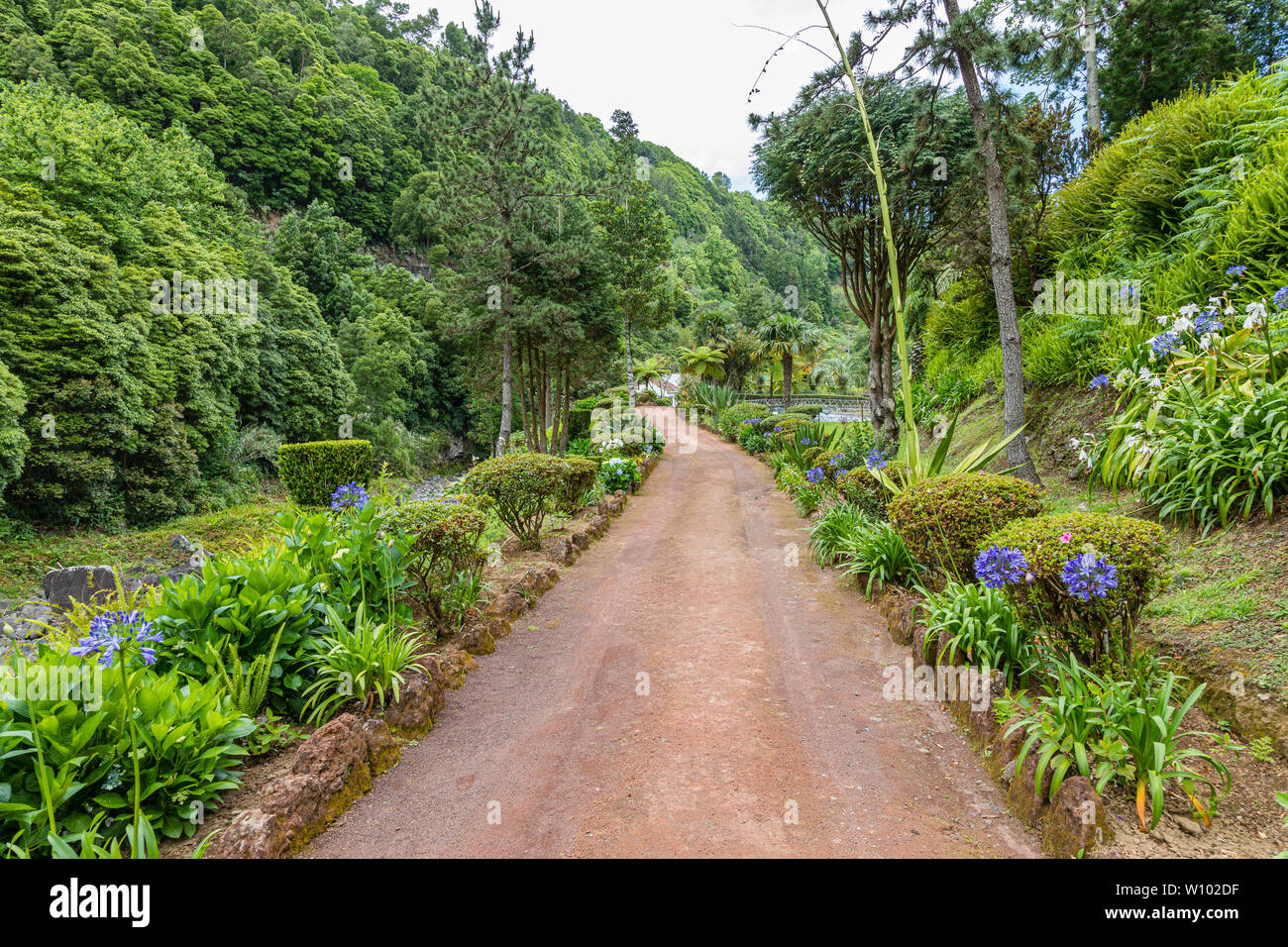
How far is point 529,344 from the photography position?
15.1 meters

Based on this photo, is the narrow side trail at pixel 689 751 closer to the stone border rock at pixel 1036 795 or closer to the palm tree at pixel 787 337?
the stone border rock at pixel 1036 795

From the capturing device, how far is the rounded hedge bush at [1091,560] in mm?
2797

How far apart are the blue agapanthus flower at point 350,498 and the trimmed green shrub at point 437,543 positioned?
20cm

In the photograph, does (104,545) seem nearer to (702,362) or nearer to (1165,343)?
(1165,343)

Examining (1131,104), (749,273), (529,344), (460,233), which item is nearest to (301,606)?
(529,344)

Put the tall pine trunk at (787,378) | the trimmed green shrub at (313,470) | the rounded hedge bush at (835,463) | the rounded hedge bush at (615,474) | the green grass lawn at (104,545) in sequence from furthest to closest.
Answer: the tall pine trunk at (787,378), the trimmed green shrub at (313,470), the green grass lawn at (104,545), the rounded hedge bush at (615,474), the rounded hedge bush at (835,463)

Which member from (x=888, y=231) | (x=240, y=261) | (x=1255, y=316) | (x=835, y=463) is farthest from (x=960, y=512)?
(x=240, y=261)

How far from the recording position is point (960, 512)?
13.6 feet

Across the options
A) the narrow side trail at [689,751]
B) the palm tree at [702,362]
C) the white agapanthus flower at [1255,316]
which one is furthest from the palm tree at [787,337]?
the narrow side trail at [689,751]

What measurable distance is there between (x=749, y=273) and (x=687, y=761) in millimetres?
69752

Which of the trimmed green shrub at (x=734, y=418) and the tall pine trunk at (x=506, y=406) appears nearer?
the tall pine trunk at (x=506, y=406)

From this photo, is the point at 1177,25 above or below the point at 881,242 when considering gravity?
above

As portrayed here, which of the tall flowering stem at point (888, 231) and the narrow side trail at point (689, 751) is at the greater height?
the tall flowering stem at point (888, 231)

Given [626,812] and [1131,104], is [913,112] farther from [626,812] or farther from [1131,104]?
[1131,104]
